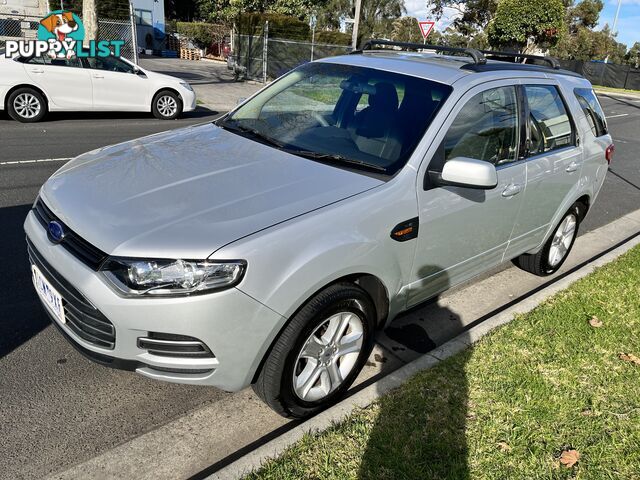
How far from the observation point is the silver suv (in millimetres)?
2266

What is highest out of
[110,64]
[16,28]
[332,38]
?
[332,38]

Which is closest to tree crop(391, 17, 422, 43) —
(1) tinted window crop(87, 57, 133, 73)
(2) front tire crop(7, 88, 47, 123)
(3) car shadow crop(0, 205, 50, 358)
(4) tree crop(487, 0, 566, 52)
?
(4) tree crop(487, 0, 566, 52)

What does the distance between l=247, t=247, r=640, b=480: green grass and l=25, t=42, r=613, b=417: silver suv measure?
0.35 metres

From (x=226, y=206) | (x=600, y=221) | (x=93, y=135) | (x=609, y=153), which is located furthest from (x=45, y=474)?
(x=93, y=135)

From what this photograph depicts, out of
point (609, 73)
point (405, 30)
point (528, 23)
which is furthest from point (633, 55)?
point (528, 23)

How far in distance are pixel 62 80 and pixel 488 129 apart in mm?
9449

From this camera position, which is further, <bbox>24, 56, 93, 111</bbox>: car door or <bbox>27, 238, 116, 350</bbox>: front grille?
<bbox>24, 56, 93, 111</bbox>: car door

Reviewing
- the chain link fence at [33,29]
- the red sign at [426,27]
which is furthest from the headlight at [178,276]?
the chain link fence at [33,29]

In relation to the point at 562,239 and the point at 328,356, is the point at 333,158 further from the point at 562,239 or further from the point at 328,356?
the point at 562,239

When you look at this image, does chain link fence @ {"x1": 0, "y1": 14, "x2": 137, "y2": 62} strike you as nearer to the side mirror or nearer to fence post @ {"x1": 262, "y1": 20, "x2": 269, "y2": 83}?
fence post @ {"x1": 262, "y1": 20, "x2": 269, "y2": 83}

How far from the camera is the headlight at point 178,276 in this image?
87.4 inches

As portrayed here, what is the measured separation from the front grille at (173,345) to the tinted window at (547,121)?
282 cm

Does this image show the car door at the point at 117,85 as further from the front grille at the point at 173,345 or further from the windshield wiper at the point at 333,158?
the front grille at the point at 173,345

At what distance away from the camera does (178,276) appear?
2.23m
